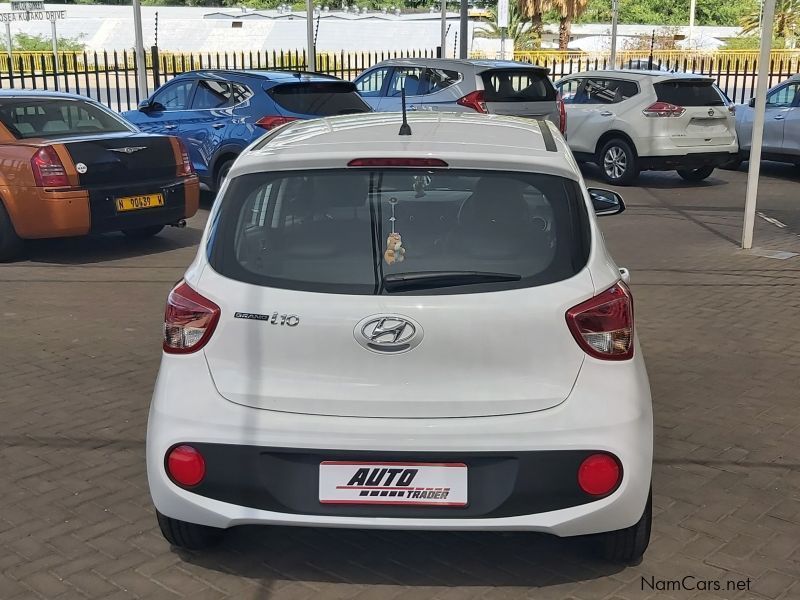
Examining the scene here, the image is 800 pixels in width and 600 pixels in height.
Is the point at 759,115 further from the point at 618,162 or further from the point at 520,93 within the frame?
the point at 618,162

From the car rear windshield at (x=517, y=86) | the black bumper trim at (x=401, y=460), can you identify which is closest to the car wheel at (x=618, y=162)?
the car rear windshield at (x=517, y=86)

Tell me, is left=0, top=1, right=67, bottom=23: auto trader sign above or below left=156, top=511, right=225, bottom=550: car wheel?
above

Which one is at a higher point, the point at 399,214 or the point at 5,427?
the point at 399,214

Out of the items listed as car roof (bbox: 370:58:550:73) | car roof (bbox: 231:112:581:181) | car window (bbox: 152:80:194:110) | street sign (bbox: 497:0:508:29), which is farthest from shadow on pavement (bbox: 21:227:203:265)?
street sign (bbox: 497:0:508:29)

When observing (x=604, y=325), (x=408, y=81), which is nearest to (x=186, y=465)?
(x=604, y=325)

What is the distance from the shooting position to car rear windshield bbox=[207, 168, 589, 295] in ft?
11.0

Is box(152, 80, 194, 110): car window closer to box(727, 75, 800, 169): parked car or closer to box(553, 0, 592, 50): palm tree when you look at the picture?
box(727, 75, 800, 169): parked car

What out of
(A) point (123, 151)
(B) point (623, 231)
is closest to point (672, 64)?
(B) point (623, 231)

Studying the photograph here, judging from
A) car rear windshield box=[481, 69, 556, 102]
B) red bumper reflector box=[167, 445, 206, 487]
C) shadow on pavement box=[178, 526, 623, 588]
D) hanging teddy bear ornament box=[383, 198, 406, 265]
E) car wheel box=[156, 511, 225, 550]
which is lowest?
shadow on pavement box=[178, 526, 623, 588]

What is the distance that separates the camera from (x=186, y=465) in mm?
3352

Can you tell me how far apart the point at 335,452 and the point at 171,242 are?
7.68m

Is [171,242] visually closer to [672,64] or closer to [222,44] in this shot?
[672,64]

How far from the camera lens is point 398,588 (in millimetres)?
3604

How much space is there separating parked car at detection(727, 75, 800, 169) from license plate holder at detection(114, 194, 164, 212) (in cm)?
939
